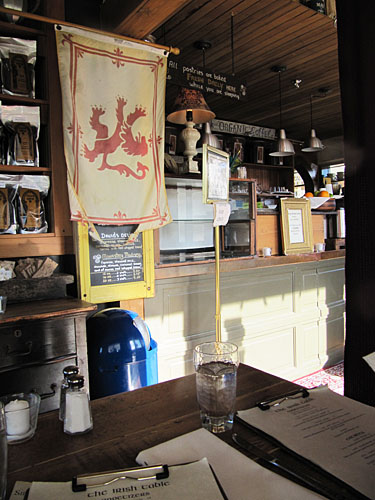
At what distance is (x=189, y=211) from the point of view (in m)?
3.15

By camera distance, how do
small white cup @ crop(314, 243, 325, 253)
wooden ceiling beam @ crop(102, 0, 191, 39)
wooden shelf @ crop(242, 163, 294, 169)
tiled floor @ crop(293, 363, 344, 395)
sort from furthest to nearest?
wooden shelf @ crop(242, 163, 294, 169), small white cup @ crop(314, 243, 325, 253), tiled floor @ crop(293, 363, 344, 395), wooden ceiling beam @ crop(102, 0, 191, 39)

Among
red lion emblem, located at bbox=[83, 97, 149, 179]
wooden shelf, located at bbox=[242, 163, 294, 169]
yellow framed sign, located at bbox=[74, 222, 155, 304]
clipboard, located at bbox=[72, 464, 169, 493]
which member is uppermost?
wooden shelf, located at bbox=[242, 163, 294, 169]

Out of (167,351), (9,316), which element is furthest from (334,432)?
(167,351)

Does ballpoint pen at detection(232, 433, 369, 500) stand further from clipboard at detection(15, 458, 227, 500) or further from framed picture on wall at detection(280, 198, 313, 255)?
framed picture on wall at detection(280, 198, 313, 255)

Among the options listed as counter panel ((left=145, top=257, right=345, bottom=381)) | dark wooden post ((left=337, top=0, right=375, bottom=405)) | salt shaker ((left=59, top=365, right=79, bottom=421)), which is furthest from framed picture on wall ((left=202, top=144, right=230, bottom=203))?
salt shaker ((left=59, top=365, right=79, bottom=421))

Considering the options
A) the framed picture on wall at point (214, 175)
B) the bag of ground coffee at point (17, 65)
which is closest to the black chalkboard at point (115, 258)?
the framed picture on wall at point (214, 175)

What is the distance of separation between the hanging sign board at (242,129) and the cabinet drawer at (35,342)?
18.1 feet

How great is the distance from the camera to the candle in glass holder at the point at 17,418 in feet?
2.80

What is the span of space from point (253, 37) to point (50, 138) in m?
2.64

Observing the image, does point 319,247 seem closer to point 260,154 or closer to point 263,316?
point 263,316

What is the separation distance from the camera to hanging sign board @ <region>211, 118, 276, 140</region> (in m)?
6.84

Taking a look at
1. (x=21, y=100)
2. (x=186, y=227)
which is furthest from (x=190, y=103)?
(x=21, y=100)

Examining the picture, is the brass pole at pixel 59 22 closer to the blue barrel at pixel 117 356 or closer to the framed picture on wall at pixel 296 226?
the blue barrel at pixel 117 356

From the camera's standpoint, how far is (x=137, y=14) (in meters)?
2.38
